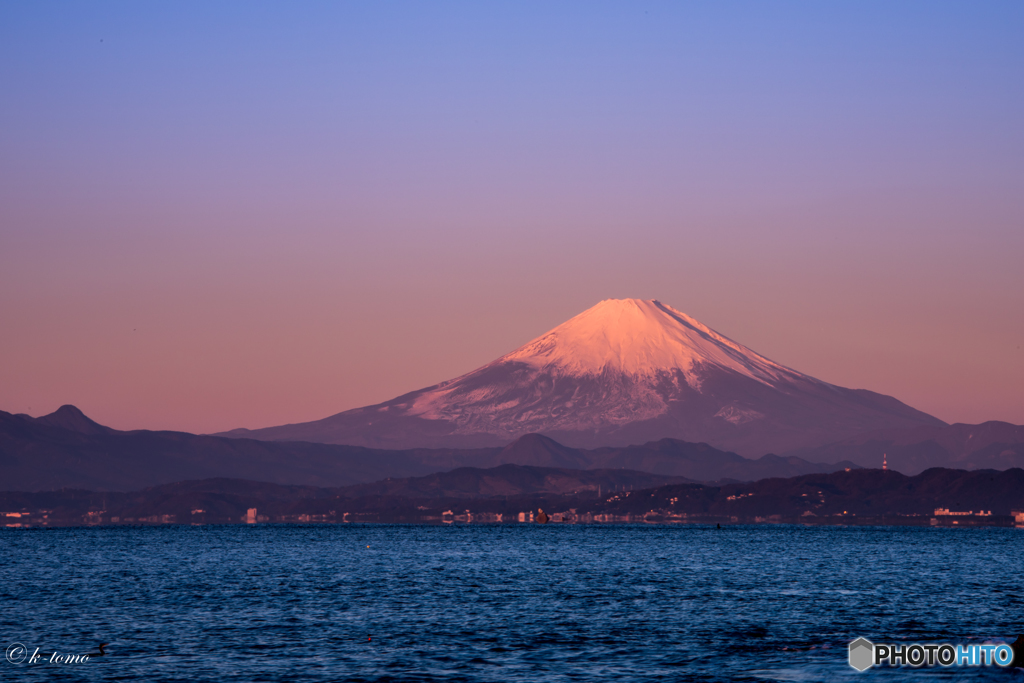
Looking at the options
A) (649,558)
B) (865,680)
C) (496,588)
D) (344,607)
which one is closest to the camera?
(865,680)

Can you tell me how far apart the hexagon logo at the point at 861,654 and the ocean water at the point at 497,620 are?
0.81 m

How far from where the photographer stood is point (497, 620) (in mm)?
82750

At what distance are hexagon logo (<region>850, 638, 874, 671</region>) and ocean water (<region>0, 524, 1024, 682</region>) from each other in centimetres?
81

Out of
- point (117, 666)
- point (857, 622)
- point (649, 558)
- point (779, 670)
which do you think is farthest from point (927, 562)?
point (117, 666)

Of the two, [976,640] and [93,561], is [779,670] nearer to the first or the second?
[976,640]

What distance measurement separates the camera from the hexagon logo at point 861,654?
5932 centimetres

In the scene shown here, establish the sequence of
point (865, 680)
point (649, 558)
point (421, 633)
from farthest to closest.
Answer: point (649, 558) → point (421, 633) → point (865, 680)

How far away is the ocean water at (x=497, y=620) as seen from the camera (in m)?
60.3

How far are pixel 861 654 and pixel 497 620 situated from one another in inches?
1118

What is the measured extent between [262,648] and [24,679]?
46.7 ft

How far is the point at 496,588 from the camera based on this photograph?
113 metres

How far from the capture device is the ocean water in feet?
198

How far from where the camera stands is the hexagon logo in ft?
195

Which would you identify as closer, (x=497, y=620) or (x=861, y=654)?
(x=861, y=654)
